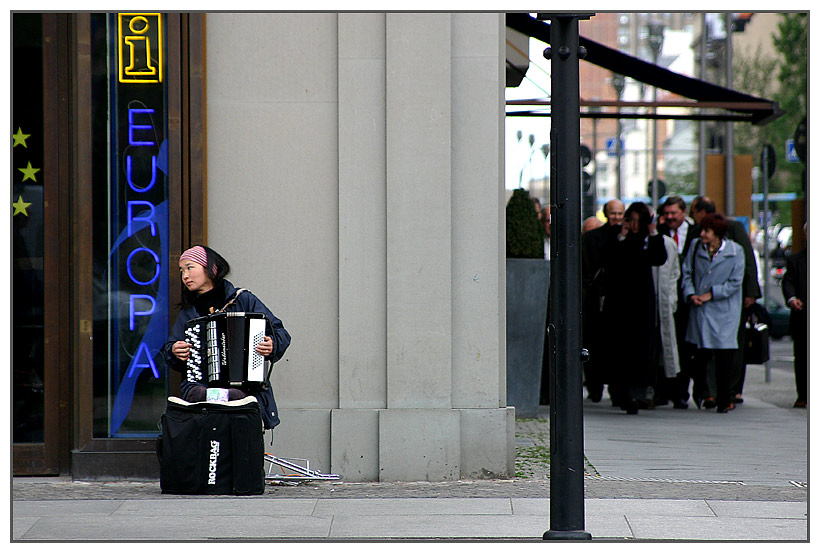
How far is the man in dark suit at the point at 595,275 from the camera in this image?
35.3 feet

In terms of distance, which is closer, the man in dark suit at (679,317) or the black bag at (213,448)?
the black bag at (213,448)

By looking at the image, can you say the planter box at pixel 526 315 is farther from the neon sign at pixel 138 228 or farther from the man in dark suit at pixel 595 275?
the neon sign at pixel 138 228

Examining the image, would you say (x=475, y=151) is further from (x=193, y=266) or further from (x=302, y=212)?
(x=193, y=266)

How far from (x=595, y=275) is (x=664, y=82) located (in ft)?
5.99

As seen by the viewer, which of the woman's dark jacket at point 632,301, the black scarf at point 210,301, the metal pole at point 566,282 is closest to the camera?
the metal pole at point 566,282

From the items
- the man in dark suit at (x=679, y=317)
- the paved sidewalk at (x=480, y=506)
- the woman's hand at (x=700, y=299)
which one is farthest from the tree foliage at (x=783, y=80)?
the paved sidewalk at (x=480, y=506)

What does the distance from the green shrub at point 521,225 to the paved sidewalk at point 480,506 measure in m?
1.99

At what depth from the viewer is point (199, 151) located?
7.23m

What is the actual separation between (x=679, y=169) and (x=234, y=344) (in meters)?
48.1

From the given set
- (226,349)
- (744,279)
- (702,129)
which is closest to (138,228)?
(226,349)

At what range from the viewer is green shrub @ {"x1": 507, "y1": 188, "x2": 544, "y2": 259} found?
9930 millimetres

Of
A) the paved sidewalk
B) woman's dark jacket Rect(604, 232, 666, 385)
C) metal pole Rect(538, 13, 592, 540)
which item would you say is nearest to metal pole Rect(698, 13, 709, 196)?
woman's dark jacket Rect(604, 232, 666, 385)

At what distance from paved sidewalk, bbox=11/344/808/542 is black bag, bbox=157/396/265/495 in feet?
0.36

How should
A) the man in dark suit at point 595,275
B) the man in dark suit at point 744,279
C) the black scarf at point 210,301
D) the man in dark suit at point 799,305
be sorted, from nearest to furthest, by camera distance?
1. the black scarf at point 210,301
2. the man in dark suit at point 744,279
3. the man in dark suit at point 595,275
4. the man in dark suit at point 799,305
